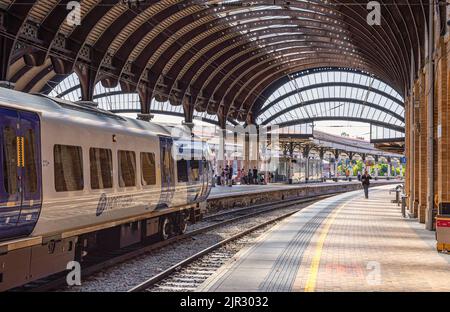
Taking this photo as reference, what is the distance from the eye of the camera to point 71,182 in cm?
1240

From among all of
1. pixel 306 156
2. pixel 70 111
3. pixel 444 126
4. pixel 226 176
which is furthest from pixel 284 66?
pixel 70 111

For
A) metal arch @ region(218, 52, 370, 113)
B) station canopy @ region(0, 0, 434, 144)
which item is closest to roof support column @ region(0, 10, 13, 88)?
station canopy @ region(0, 0, 434, 144)

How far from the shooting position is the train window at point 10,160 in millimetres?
9922

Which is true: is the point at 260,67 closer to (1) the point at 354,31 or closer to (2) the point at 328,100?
(1) the point at 354,31

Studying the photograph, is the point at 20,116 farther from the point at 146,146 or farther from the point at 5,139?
the point at 146,146

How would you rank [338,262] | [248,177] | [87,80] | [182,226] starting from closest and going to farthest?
[338,262], [182,226], [87,80], [248,177]

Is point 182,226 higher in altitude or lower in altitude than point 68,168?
lower

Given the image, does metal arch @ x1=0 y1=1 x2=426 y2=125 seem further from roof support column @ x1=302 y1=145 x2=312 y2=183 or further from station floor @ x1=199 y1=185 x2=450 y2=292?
roof support column @ x1=302 y1=145 x2=312 y2=183

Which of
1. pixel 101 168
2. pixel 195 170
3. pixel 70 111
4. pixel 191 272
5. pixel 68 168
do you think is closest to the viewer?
pixel 68 168

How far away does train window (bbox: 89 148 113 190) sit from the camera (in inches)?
531

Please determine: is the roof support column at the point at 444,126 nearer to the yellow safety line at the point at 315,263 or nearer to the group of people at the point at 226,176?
the yellow safety line at the point at 315,263

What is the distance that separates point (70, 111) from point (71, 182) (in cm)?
154

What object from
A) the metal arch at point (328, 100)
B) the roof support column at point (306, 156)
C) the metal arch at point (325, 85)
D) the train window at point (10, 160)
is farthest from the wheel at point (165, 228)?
the roof support column at point (306, 156)
